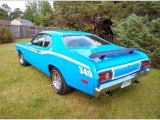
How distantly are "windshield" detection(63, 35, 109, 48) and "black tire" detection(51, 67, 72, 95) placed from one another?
27.1 inches

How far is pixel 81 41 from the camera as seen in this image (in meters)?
4.31

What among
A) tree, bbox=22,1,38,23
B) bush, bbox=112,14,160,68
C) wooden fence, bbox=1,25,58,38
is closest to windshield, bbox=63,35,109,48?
Answer: bush, bbox=112,14,160,68

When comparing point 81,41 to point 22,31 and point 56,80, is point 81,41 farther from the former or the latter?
point 22,31

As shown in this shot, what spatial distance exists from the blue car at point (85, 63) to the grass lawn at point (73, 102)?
370mm

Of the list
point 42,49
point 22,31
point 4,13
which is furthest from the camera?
point 4,13

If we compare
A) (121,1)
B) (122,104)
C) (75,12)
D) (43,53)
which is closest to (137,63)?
(122,104)

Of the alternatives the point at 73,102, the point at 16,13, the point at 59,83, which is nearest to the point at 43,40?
the point at 59,83

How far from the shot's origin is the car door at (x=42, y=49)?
444 centimetres

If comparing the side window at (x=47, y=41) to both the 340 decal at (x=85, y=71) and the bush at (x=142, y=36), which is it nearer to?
the 340 decal at (x=85, y=71)

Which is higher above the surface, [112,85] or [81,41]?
[81,41]

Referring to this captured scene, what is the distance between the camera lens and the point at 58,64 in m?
3.83

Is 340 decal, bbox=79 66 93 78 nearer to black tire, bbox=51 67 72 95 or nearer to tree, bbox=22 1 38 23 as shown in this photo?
black tire, bbox=51 67 72 95

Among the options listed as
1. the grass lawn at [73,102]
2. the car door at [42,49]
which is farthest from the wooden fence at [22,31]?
the grass lawn at [73,102]

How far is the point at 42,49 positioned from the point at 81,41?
3.50ft
